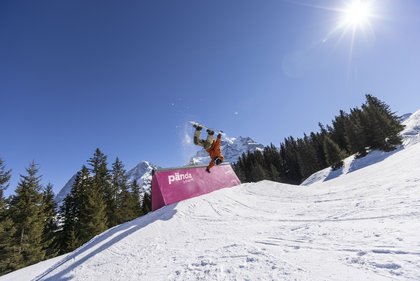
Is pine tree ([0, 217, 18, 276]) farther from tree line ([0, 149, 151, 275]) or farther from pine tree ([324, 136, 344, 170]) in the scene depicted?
pine tree ([324, 136, 344, 170])

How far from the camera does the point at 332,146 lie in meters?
40.9

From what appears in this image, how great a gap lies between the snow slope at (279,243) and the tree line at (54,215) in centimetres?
1981

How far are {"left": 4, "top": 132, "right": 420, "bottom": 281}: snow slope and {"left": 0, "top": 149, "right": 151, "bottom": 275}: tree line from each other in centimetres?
1981

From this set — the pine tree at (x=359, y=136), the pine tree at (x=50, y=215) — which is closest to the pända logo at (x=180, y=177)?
the pine tree at (x=50, y=215)

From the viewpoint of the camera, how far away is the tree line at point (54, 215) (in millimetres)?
19953

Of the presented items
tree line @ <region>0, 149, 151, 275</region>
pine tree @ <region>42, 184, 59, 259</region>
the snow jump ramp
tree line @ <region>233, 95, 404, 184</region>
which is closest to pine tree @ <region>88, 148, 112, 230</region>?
tree line @ <region>0, 149, 151, 275</region>

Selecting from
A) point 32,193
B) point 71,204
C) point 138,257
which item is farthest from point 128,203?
point 138,257

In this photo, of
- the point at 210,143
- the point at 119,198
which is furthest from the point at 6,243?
the point at 210,143

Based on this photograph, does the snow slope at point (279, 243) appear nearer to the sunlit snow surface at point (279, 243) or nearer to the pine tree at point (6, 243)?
the sunlit snow surface at point (279, 243)

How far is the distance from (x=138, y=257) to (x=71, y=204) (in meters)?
29.8

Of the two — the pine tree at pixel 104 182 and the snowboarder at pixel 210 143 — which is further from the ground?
the pine tree at pixel 104 182

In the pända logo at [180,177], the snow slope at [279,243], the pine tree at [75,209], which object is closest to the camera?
the snow slope at [279,243]

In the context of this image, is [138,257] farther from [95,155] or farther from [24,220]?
[95,155]

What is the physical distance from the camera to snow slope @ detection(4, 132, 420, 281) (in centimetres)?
325
